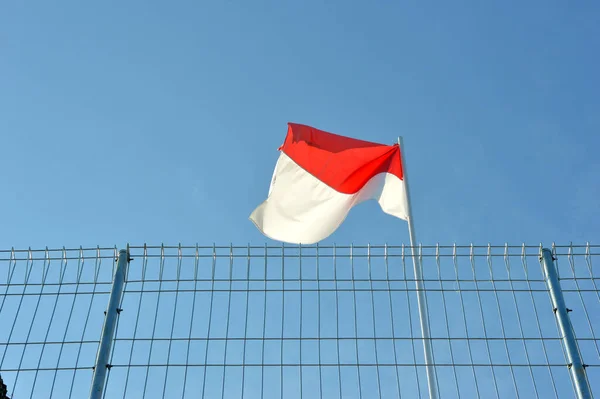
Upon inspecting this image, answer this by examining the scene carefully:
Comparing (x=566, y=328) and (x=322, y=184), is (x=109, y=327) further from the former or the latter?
(x=322, y=184)

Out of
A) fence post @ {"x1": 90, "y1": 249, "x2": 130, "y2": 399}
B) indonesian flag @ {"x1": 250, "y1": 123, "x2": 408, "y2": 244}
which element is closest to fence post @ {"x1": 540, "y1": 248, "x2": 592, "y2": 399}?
indonesian flag @ {"x1": 250, "y1": 123, "x2": 408, "y2": 244}

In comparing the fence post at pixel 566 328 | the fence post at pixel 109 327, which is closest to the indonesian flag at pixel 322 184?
the fence post at pixel 566 328

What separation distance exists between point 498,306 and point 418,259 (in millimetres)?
985

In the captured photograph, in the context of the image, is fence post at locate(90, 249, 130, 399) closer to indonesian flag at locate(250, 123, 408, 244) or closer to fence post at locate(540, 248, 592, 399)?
indonesian flag at locate(250, 123, 408, 244)

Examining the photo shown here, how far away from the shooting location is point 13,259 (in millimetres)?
7145

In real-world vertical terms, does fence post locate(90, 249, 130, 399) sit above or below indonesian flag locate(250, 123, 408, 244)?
below

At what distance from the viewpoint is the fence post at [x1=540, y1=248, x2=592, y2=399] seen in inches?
245

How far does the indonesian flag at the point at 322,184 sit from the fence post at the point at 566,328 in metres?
2.97

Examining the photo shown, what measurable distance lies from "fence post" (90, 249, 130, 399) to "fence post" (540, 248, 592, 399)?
4254 mm

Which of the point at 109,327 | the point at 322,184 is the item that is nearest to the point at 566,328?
the point at 109,327

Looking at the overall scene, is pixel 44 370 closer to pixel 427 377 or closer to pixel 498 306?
pixel 427 377

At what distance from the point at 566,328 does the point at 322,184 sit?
478 cm

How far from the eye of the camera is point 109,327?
21.2 ft

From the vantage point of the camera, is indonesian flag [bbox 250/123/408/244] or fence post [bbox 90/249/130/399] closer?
fence post [bbox 90/249/130/399]
